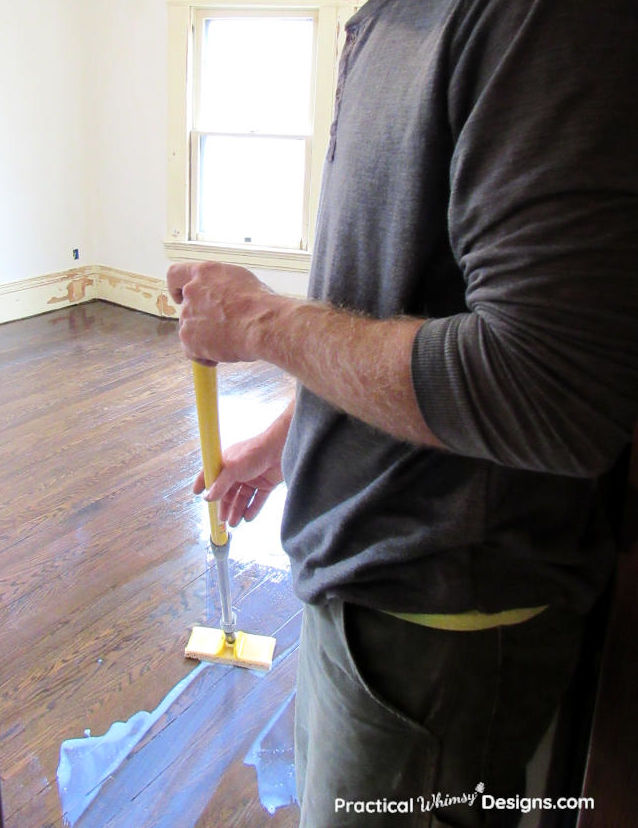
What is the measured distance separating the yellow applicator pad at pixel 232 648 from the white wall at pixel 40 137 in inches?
152

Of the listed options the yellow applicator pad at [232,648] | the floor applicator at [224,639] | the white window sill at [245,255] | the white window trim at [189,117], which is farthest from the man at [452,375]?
the white window sill at [245,255]

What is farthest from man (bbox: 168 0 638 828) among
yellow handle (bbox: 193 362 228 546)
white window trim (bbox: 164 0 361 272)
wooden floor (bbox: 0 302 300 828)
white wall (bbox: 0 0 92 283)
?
white wall (bbox: 0 0 92 283)

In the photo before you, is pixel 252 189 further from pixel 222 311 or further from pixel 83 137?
pixel 222 311

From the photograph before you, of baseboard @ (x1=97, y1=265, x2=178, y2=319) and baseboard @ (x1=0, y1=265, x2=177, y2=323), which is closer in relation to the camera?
baseboard @ (x1=0, y1=265, x2=177, y2=323)

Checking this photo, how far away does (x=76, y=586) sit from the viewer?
2268 millimetres

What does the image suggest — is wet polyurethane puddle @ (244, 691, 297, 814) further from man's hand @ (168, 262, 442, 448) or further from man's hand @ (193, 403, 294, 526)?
man's hand @ (168, 262, 442, 448)

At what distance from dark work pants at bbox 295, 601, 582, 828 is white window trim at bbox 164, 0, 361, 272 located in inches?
168

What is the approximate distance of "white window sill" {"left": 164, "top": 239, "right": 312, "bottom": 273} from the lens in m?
5.11

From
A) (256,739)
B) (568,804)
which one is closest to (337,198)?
(568,804)

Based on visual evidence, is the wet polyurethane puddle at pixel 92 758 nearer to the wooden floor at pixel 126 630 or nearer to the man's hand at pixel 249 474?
the wooden floor at pixel 126 630

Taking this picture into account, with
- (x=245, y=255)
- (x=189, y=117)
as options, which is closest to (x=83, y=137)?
(x=189, y=117)

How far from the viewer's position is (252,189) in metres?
5.17

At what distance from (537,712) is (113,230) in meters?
5.55

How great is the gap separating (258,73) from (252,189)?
0.76 m
